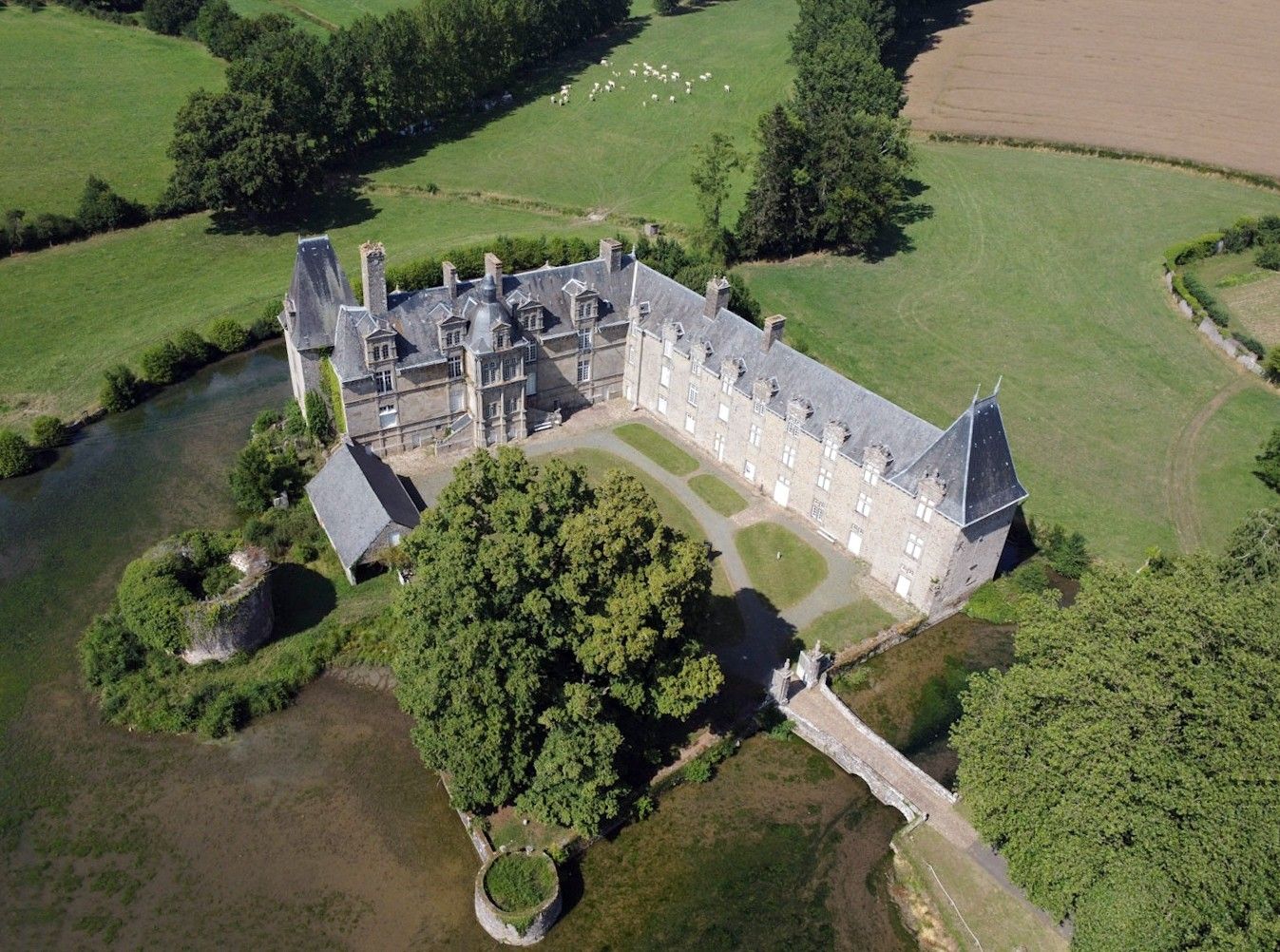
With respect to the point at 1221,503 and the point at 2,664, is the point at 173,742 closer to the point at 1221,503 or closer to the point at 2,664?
the point at 2,664

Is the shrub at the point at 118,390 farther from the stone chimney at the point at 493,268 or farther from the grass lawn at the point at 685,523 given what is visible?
the grass lawn at the point at 685,523

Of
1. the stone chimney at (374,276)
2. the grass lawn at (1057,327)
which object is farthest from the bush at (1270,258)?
the stone chimney at (374,276)

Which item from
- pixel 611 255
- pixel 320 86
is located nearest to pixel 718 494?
pixel 611 255

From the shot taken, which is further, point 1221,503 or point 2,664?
point 1221,503

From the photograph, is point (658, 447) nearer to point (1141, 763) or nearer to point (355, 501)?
point (355, 501)

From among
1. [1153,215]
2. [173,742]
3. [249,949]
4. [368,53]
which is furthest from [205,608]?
[1153,215]

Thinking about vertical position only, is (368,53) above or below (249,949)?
above
